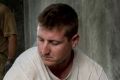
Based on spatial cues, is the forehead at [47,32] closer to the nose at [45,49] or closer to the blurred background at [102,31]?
the nose at [45,49]

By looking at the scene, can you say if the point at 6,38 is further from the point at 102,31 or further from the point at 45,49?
the point at 45,49

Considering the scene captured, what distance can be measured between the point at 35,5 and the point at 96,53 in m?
2.60

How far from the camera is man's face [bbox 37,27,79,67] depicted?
2.86 meters

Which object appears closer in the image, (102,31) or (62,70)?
(62,70)

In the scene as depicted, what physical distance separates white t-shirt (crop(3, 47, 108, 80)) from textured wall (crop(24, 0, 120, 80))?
1.30 m

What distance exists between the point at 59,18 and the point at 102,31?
1.87m

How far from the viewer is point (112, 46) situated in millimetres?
4566

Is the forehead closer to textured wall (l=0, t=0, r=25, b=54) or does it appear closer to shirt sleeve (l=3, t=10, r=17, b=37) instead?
shirt sleeve (l=3, t=10, r=17, b=37)

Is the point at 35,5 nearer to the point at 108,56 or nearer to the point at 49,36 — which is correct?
the point at 108,56

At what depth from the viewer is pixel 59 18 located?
2.92m

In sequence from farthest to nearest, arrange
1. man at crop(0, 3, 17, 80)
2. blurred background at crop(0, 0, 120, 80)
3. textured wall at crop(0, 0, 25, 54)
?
textured wall at crop(0, 0, 25, 54) → man at crop(0, 3, 17, 80) → blurred background at crop(0, 0, 120, 80)

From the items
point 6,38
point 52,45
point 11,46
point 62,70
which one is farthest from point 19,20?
point 52,45

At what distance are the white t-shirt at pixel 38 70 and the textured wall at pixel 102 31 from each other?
1298 millimetres

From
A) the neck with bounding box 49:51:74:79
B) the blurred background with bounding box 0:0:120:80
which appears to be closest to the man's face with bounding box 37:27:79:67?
the neck with bounding box 49:51:74:79
